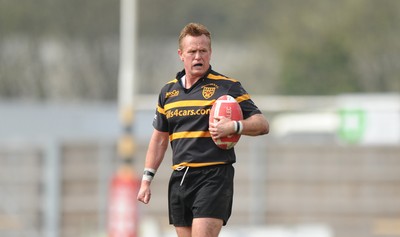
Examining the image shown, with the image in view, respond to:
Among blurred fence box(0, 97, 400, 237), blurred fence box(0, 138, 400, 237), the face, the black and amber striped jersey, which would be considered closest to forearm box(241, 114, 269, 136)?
the black and amber striped jersey

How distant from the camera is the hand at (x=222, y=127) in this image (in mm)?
8507

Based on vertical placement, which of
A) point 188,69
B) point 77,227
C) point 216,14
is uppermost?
point 216,14

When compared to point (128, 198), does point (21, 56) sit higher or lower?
higher

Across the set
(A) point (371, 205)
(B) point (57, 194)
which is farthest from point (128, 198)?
(A) point (371, 205)

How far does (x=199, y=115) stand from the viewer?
28.8 ft

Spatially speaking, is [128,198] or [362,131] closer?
[128,198]

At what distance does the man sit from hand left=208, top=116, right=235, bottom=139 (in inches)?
4.6

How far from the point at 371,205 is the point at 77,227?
219 inches

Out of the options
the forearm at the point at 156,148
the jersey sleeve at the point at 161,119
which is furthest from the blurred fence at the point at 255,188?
the jersey sleeve at the point at 161,119

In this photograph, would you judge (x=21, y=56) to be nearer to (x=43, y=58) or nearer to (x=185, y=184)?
(x=43, y=58)

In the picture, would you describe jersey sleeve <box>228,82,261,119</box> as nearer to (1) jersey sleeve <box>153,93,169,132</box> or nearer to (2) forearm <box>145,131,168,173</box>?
(1) jersey sleeve <box>153,93,169,132</box>

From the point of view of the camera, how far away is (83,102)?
48375mm

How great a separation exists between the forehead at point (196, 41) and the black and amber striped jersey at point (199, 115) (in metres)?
0.25

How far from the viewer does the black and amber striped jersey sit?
8.79 metres
